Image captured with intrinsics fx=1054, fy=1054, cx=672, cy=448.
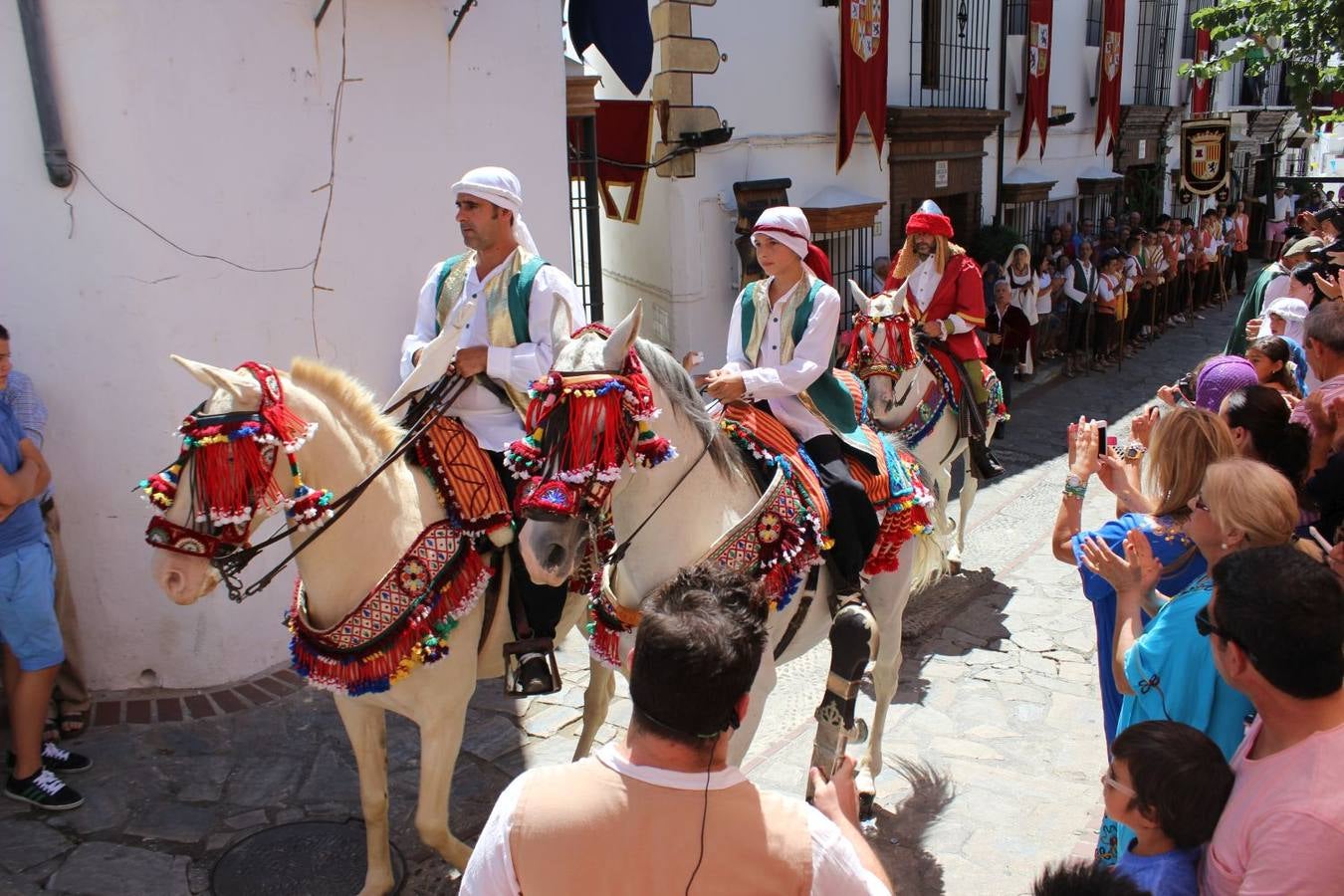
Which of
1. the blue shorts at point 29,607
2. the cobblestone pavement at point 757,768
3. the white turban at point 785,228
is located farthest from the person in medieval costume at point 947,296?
the blue shorts at point 29,607

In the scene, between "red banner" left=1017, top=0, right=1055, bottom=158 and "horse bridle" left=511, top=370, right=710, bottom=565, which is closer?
"horse bridle" left=511, top=370, right=710, bottom=565

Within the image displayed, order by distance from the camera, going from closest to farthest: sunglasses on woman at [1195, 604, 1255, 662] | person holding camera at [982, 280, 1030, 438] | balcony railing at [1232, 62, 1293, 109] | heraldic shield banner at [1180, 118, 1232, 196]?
sunglasses on woman at [1195, 604, 1255, 662], person holding camera at [982, 280, 1030, 438], heraldic shield banner at [1180, 118, 1232, 196], balcony railing at [1232, 62, 1293, 109]

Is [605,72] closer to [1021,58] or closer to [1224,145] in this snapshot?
[1021,58]

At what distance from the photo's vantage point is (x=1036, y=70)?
1555cm

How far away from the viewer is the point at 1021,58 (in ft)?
50.8

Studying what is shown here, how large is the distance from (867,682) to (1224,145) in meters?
11.9

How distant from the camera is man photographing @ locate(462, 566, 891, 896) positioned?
6.29ft

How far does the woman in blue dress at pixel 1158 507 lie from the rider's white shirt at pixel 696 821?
1.71m

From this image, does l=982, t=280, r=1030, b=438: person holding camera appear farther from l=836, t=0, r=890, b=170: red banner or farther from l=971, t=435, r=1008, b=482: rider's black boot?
l=971, t=435, r=1008, b=482: rider's black boot

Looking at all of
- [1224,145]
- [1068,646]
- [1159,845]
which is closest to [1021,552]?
[1068,646]

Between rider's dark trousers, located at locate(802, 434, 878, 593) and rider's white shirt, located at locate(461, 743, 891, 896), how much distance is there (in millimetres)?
2308

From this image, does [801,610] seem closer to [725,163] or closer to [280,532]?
[280,532]

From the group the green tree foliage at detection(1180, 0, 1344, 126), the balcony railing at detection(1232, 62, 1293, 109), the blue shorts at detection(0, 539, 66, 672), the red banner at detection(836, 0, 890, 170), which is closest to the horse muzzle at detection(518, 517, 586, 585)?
the blue shorts at detection(0, 539, 66, 672)

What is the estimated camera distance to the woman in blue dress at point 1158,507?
339 cm
